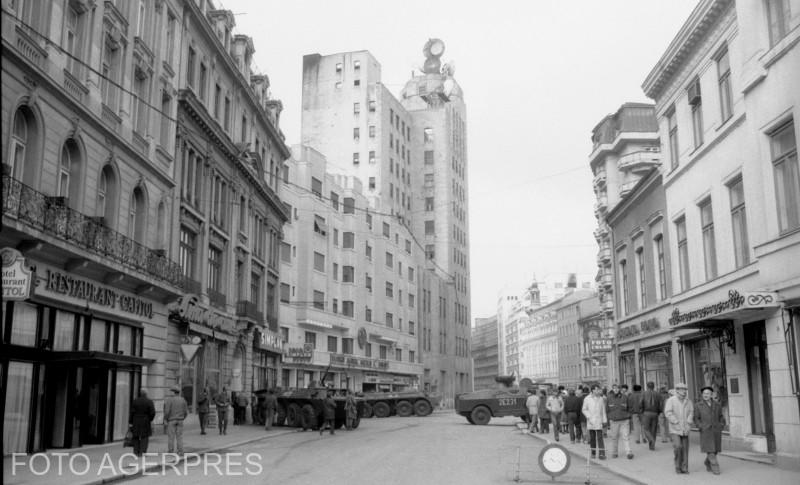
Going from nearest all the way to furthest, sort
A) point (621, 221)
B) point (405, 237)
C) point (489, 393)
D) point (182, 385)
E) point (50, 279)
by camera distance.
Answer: point (50, 279)
point (182, 385)
point (621, 221)
point (489, 393)
point (405, 237)

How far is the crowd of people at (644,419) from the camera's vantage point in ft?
→ 46.6

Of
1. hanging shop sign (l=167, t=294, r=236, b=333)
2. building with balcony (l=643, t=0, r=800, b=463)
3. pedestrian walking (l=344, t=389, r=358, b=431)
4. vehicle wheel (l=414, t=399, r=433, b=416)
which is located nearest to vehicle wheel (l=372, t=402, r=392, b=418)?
vehicle wheel (l=414, t=399, r=433, b=416)

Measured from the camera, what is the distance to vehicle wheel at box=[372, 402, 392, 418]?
44406 mm

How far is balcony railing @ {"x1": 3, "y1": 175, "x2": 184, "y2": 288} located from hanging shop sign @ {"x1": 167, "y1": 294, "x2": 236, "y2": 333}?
1188 millimetres

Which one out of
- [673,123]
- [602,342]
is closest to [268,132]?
[602,342]

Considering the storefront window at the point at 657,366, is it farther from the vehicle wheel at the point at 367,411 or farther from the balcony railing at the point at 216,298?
the vehicle wheel at the point at 367,411

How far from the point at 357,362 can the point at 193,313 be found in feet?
111

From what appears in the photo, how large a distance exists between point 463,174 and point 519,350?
62.6 m

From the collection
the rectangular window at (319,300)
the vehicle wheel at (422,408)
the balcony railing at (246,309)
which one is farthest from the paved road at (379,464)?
the rectangular window at (319,300)

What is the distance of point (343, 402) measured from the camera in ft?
97.2

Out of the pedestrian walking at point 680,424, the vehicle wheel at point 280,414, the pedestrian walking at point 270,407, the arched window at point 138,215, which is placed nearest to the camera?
the pedestrian walking at point 680,424

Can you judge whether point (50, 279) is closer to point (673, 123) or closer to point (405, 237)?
point (673, 123)

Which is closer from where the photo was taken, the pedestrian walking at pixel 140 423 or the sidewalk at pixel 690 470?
the sidewalk at pixel 690 470

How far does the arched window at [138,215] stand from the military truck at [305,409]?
9215 mm
